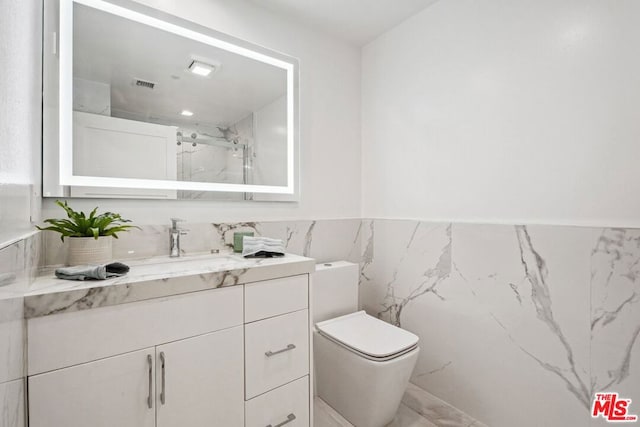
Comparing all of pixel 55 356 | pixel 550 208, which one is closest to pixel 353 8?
pixel 550 208

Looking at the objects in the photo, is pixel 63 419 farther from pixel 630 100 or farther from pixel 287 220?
pixel 630 100

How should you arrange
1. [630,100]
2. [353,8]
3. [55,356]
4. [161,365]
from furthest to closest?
[353,8], [630,100], [161,365], [55,356]

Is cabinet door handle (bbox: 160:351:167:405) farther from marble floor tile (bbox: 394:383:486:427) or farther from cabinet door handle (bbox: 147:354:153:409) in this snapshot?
marble floor tile (bbox: 394:383:486:427)

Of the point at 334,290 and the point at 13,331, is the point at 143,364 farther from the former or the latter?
the point at 334,290

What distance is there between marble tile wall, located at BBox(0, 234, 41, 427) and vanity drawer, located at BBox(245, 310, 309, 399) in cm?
62

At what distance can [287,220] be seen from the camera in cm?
183

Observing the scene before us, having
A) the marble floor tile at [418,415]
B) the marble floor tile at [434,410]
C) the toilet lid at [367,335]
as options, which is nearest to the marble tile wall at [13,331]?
the toilet lid at [367,335]

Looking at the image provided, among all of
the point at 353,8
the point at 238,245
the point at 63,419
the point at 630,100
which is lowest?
the point at 63,419

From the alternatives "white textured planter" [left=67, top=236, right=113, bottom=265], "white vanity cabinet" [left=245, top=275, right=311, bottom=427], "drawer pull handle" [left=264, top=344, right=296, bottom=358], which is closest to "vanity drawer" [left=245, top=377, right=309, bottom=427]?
"white vanity cabinet" [left=245, top=275, right=311, bottom=427]

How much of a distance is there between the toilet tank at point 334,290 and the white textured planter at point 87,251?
1046 mm

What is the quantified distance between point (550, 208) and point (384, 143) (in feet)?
3.48

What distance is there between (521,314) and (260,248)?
1.28m

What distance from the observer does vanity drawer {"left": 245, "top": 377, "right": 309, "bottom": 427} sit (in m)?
1.15

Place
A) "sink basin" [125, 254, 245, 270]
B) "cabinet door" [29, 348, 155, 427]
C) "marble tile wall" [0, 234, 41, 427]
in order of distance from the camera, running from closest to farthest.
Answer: "marble tile wall" [0, 234, 41, 427] < "cabinet door" [29, 348, 155, 427] < "sink basin" [125, 254, 245, 270]
